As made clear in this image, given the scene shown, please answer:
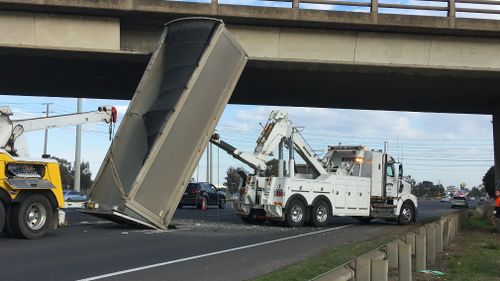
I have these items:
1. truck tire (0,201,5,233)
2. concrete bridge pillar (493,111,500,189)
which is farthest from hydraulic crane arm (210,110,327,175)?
concrete bridge pillar (493,111,500,189)

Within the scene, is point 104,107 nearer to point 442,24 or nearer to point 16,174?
point 16,174

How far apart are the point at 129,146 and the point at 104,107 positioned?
1820 millimetres

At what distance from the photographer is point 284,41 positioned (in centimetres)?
1903

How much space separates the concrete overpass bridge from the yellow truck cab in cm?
493

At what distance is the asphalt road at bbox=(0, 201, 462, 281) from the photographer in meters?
9.24

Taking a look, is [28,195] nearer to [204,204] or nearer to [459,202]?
[204,204]

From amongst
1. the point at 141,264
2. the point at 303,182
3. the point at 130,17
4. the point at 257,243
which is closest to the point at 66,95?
the point at 130,17

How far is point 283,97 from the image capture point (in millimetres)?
25875

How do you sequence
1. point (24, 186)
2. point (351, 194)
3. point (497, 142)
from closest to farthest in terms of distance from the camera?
1. point (24, 186)
2. point (351, 194)
3. point (497, 142)

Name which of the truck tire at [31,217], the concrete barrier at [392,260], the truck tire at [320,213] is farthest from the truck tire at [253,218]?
the concrete barrier at [392,260]

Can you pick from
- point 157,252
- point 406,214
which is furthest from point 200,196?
point 157,252

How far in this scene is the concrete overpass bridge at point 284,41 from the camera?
17.6 m

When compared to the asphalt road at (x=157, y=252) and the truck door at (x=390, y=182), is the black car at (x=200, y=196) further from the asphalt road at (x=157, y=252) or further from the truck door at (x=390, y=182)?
the asphalt road at (x=157, y=252)

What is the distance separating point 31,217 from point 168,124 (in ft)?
14.2
